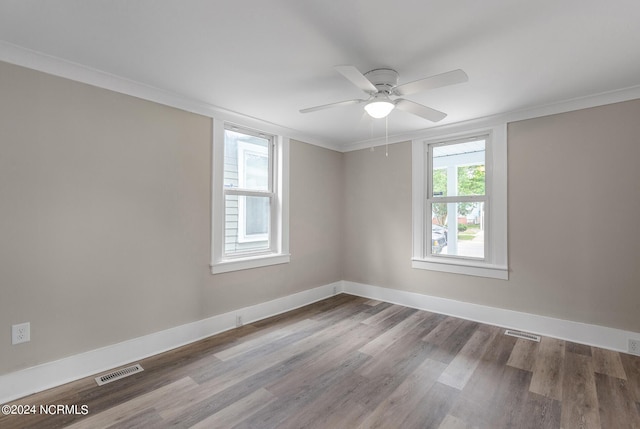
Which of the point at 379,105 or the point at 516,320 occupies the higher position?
the point at 379,105

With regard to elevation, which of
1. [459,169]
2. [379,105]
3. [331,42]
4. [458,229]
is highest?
[331,42]

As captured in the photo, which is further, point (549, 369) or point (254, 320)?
point (254, 320)

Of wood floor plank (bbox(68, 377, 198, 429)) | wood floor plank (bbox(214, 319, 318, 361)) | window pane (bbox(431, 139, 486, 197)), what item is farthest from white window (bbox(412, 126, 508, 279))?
wood floor plank (bbox(68, 377, 198, 429))

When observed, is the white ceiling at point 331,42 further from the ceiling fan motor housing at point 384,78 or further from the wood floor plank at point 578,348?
the wood floor plank at point 578,348

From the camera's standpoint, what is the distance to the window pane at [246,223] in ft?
11.7

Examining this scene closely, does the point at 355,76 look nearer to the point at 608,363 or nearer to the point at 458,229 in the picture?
the point at 458,229

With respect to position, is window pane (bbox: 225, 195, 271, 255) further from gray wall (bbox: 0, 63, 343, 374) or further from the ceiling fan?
the ceiling fan

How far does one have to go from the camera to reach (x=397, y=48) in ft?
6.79

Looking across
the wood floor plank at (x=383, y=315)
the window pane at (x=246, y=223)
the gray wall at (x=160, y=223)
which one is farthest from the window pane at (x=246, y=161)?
the wood floor plank at (x=383, y=315)

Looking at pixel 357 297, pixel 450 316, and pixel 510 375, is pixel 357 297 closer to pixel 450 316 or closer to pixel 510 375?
pixel 450 316

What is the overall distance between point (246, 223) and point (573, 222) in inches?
141

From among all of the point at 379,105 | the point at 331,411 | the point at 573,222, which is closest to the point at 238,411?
the point at 331,411

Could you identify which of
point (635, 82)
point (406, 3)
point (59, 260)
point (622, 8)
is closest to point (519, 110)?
point (635, 82)

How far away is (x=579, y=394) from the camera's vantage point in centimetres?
219
